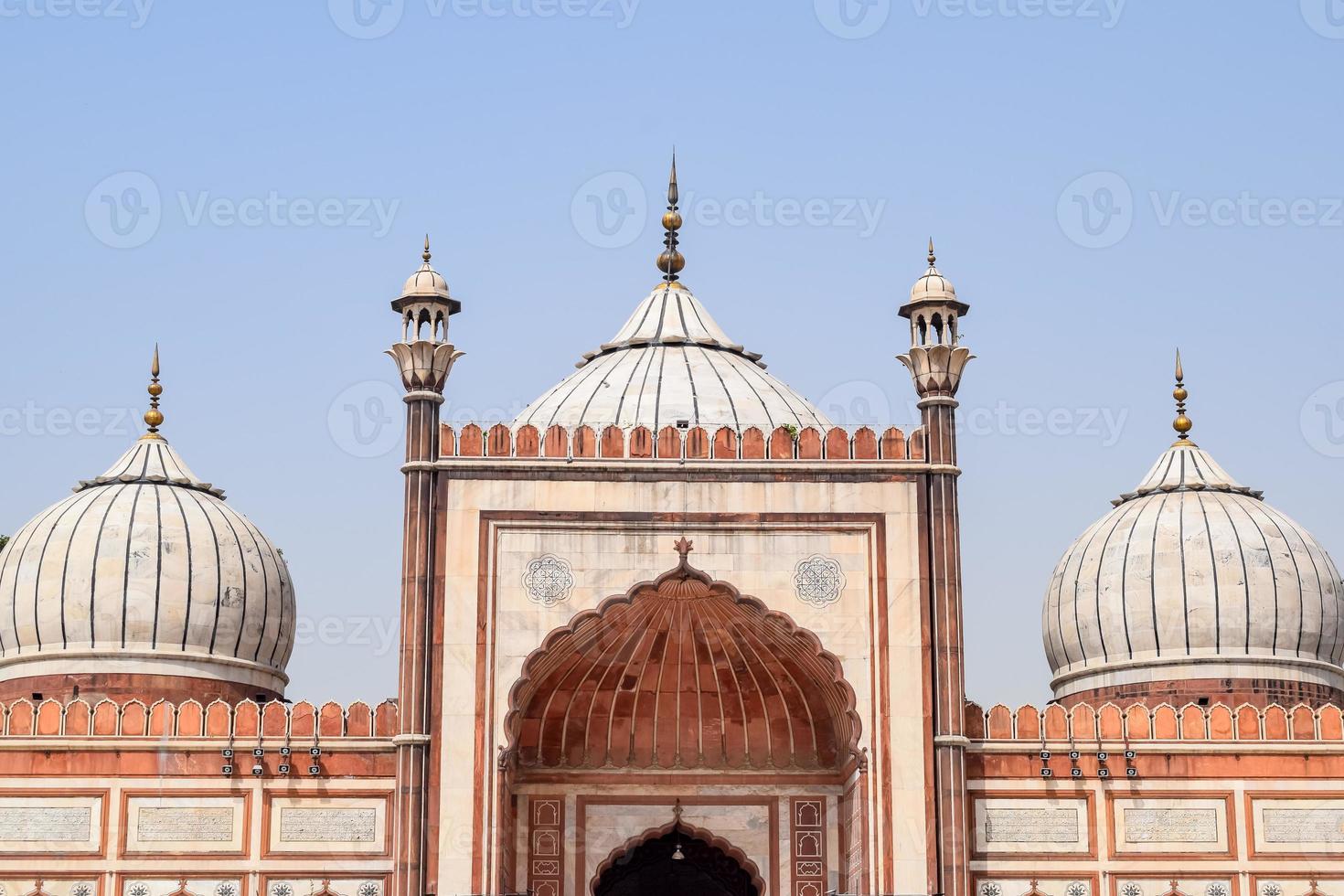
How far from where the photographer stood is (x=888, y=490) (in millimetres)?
23344

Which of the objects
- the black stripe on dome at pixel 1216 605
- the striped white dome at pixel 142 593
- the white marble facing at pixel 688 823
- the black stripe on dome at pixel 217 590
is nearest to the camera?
the white marble facing at pixel 688 823

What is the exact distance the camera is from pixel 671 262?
28609mm

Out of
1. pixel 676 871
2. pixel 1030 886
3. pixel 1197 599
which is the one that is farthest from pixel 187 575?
pixel 1197 599

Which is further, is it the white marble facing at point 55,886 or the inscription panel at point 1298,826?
the inscription panel at point 1298,826

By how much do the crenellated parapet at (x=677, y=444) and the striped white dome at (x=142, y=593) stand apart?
448 centimetres

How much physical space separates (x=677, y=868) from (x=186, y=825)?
6222 millimetres

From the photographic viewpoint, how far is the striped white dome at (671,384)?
26172 millimetres

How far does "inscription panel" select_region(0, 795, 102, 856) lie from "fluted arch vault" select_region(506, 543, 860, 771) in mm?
4235

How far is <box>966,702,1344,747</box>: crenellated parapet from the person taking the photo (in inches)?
918

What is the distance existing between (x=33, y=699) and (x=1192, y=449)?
14178 mm

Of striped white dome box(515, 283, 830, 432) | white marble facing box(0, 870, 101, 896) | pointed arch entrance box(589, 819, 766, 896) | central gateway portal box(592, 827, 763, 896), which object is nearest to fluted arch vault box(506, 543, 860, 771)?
pointed arch entrance box(589, 819, 766, 896)

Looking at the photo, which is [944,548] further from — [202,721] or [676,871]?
[202,721]

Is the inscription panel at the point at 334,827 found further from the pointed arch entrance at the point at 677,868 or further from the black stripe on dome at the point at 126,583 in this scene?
the black stripe on dome at the point at 126,583

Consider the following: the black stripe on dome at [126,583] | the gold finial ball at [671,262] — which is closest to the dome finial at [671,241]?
the gold finial ball at [671,262]
